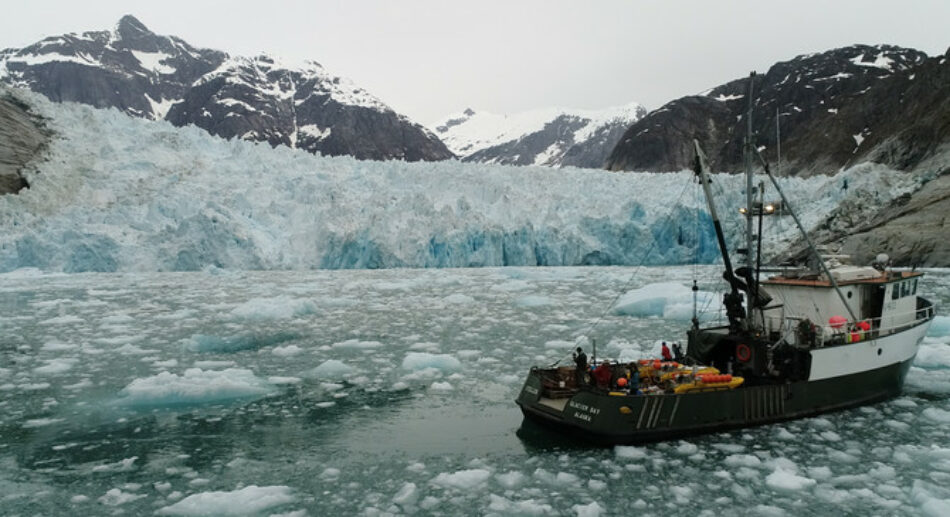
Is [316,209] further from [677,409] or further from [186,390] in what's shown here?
[677,409]

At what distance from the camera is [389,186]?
161 feet

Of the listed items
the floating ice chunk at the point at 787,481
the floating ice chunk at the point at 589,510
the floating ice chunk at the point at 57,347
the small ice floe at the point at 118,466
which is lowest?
the floating ice chunk at the point at 57,347

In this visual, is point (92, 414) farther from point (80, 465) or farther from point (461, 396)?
point (461, 396)

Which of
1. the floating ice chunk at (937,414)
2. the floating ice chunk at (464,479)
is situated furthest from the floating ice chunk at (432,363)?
the floating ice chunk at (937,414)

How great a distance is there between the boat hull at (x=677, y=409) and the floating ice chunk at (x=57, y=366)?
415 inches

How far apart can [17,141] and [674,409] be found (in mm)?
54221

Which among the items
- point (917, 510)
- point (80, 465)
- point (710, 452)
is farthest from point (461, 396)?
point (917, 510)

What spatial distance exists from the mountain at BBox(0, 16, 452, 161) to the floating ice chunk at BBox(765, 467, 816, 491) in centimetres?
14337

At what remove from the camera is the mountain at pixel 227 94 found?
153 metres

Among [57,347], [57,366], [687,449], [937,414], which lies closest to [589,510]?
[687,449]

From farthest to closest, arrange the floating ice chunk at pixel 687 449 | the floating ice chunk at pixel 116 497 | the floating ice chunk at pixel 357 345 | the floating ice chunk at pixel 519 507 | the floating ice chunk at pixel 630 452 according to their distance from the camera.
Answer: the floating ice chunk at pixel 357 345 < the floating ice chunk at pixel 687 449 < the floating ice chunk at pixel 630 452 < the floating ice chunk at pixel 116 497 < the floating ice chunk at pixel 519 507

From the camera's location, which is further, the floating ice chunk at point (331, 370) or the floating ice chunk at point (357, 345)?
the floating ice chunk at point (357, 345)

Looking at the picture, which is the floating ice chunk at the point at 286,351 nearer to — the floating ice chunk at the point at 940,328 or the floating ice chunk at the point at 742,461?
the floating ice chunk at the point at 742,461

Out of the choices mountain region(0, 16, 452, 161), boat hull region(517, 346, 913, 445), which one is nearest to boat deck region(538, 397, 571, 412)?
boat hull region(517, 346, 913, 445)
